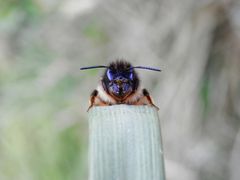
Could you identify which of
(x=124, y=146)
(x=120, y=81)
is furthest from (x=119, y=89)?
(x=124, y=146)

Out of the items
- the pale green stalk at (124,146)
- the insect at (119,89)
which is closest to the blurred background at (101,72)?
the insect at (119,89)

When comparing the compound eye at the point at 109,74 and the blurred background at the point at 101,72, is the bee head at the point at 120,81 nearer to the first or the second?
the compound eye at the point at 109,74

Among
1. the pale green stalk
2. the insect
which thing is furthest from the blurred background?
the pale green stalk

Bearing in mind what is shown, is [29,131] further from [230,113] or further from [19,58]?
[230,113]

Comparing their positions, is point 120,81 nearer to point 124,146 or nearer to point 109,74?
point 109,74

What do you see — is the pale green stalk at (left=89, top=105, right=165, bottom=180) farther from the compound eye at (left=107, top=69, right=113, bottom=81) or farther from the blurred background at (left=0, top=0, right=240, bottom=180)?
the blurred background at (left=0, top=0, right=240, bottom=180)

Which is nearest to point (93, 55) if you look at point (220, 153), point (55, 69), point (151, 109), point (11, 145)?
point (55, 69)
